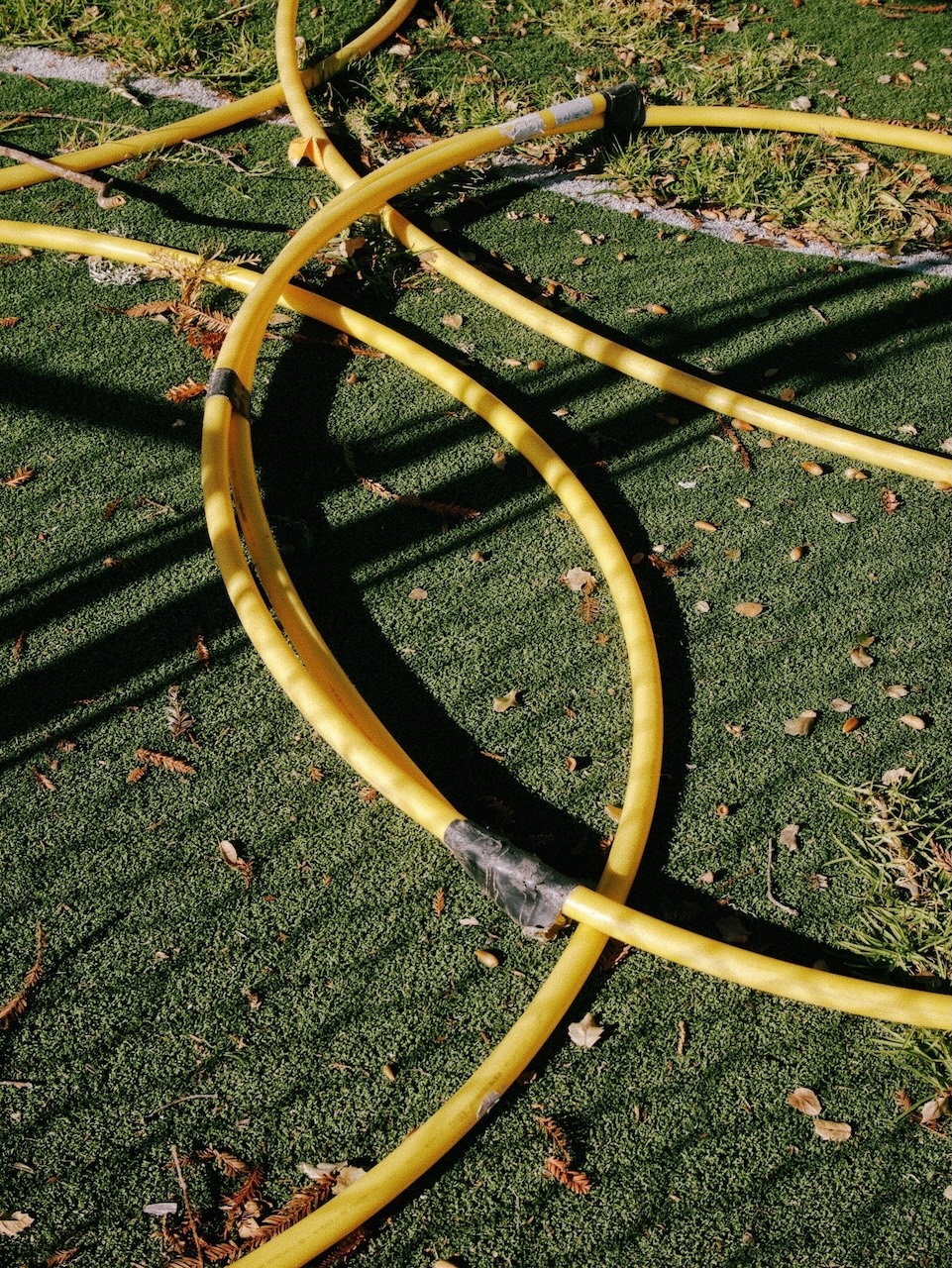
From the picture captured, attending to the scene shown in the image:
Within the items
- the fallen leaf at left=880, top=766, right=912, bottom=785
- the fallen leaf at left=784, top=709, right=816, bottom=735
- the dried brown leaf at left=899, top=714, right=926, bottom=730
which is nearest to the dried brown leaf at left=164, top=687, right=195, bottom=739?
the fallen leaf at left=784, top=709, right=816, bottom=735

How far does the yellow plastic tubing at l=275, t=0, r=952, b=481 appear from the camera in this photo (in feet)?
13.9

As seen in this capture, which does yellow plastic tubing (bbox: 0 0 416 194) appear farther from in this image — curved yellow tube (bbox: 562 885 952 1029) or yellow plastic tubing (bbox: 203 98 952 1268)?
curved yellow tube (bbox: 562 885 952 1029)

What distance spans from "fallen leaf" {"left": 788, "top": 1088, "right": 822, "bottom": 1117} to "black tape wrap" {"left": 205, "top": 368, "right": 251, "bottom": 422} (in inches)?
117

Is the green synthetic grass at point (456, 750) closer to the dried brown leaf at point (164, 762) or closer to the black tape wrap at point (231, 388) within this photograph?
the dried brown leaf at point (164, 762)

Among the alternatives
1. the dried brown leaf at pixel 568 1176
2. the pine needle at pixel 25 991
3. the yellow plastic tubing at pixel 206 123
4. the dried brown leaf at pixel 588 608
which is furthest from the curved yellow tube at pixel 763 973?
the yellow plastic tubing at pixel 206 123

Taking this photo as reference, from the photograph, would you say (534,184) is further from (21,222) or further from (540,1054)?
(540,1054)

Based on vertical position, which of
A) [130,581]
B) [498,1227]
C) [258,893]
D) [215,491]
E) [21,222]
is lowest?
[498,1227]

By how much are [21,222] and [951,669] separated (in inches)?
181

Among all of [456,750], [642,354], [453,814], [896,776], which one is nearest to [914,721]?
[896,776]

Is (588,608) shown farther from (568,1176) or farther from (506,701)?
(568,1176)

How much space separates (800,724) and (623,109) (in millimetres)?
3671

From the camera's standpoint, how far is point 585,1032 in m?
2.85

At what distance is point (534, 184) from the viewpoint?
18.7ft

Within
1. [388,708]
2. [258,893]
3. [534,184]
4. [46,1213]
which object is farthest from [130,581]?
[534,184]
